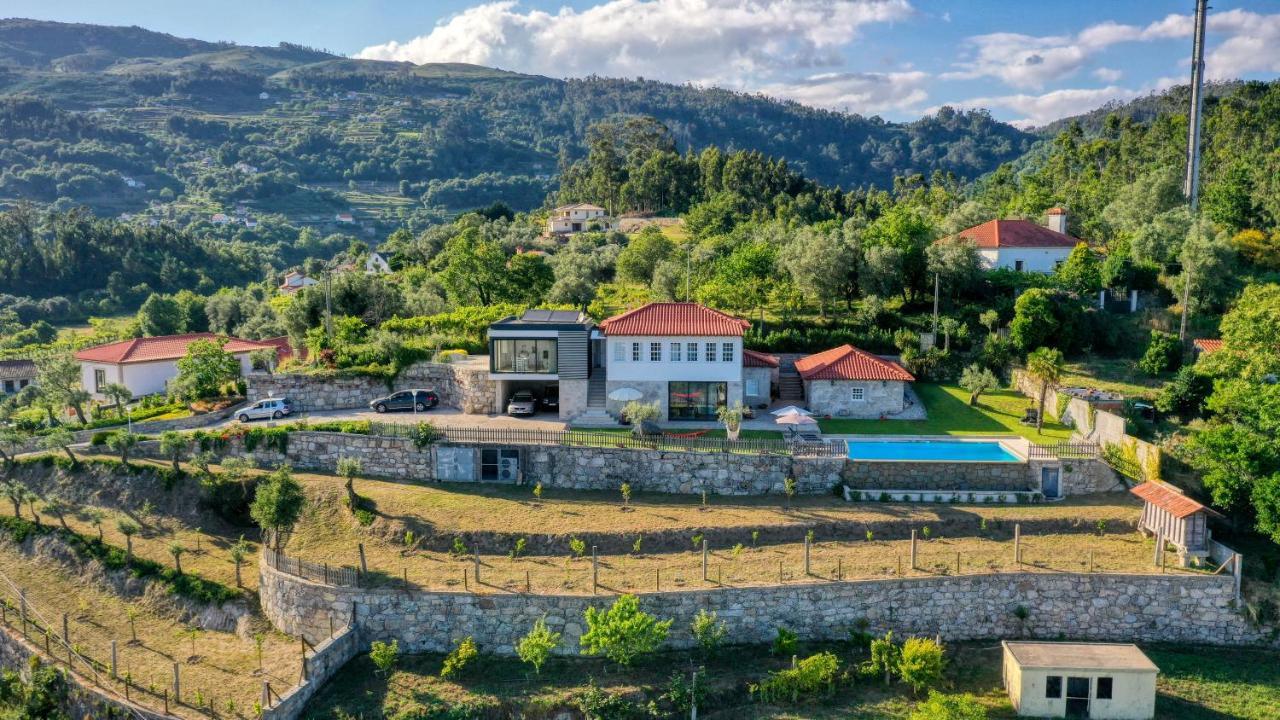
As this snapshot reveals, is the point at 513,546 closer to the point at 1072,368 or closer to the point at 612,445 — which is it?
the point at 612,445

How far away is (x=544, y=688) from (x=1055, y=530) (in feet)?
55.6

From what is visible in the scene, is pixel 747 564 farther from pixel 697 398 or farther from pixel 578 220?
pixel 578 220

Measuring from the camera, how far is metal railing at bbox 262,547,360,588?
2509 centimetres

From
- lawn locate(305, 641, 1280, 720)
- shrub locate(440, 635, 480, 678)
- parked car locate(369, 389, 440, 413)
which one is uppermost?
parked car locate(369, 389, 440, 413)

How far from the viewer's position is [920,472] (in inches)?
1175

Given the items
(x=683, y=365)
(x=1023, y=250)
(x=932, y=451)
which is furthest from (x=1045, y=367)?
(x=1023, y=250)

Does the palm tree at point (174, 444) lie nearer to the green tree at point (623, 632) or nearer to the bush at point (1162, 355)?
the green tree at point (623, 632)

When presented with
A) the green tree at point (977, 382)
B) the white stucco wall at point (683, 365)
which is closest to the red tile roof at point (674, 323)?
the white stucco wall at point (683, 365)

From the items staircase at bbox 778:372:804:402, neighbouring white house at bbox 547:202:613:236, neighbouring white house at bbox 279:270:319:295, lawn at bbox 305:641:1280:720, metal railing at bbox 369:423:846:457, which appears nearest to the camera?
lawn at bbox 305:641:1280:720

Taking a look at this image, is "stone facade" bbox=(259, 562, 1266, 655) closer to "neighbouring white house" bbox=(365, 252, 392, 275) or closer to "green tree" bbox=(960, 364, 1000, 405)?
"green tree" bbox=(960, 364, 1000, 405)

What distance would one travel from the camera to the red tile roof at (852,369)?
120 feet

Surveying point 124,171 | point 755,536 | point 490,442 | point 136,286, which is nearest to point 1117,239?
point 755,536

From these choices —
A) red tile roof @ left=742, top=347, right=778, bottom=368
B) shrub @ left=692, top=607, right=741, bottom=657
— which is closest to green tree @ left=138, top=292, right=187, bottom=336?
red tile roof @ left=742, top=347, right=778, bottom=368

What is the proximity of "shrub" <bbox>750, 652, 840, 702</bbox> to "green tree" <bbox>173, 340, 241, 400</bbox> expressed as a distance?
2837 centimetres
